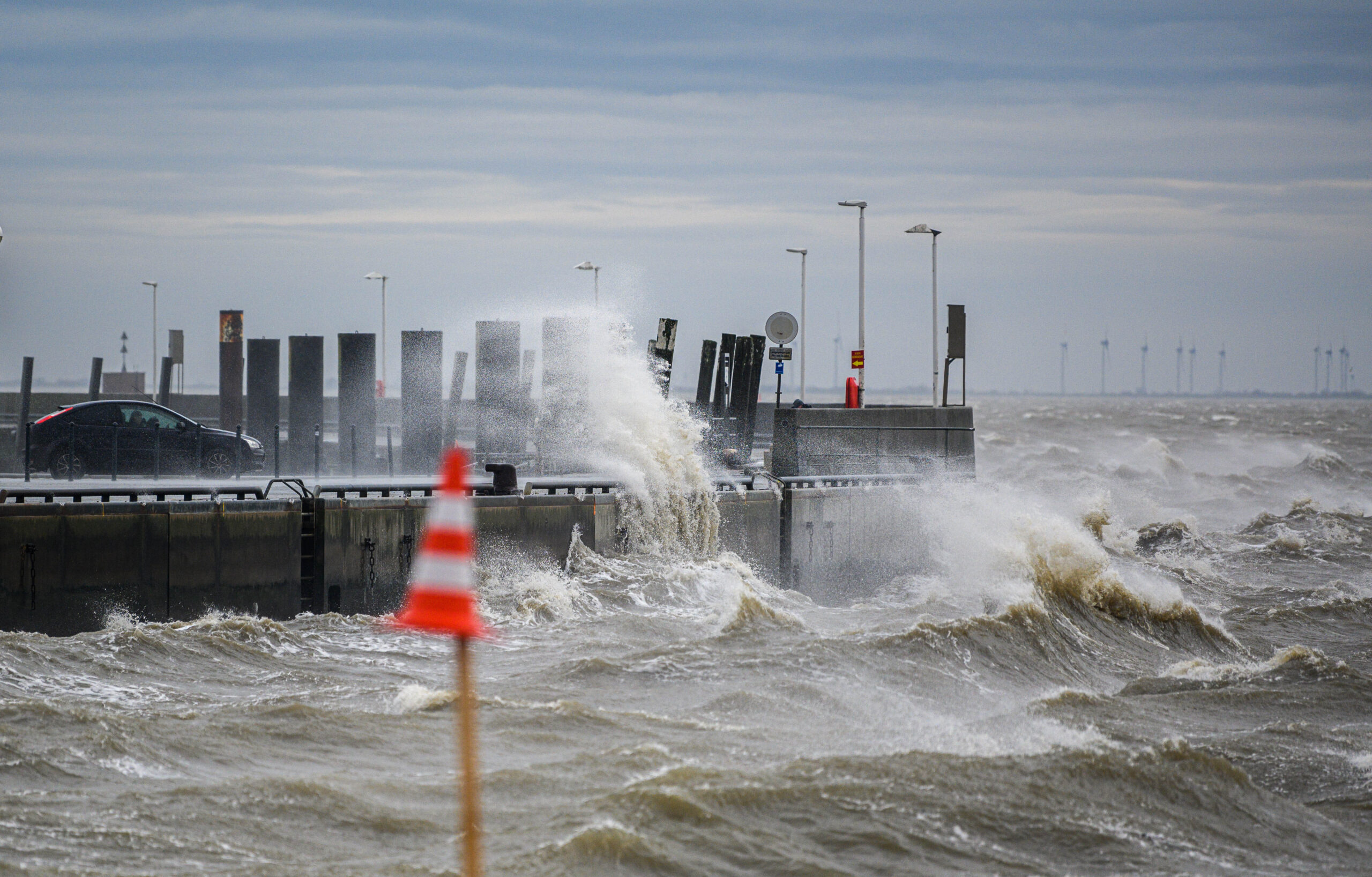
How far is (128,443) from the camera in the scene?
2284 cm

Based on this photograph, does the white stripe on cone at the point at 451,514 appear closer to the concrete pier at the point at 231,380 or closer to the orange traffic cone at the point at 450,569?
Result: the orange traffic cone at the point at 450,569

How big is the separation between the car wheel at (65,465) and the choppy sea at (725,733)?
27.2 feet

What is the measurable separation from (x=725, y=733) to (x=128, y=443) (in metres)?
15.1

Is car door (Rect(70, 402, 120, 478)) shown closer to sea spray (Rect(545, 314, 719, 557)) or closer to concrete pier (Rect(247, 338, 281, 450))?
concrete pier (Rect(247, 338, 281, 450))

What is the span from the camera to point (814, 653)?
49.1 feet

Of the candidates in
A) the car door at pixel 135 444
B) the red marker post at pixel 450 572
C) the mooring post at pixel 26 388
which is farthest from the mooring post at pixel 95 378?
the red marker post at pixel 450 572

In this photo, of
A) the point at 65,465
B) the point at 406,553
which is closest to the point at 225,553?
the point at 406,553

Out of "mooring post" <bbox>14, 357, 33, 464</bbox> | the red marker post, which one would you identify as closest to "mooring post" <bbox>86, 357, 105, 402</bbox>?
"mooring post" <bbox>14, 357, 33, 464</bbox>

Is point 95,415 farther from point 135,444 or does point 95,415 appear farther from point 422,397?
point 422,397

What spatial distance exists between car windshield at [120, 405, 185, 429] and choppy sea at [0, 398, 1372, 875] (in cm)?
819

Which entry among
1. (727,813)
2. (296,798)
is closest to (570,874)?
(727,813)

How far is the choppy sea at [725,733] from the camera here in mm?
8719

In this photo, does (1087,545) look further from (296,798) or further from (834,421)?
(296,798)

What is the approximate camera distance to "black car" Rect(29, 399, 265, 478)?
2259 centimetres
